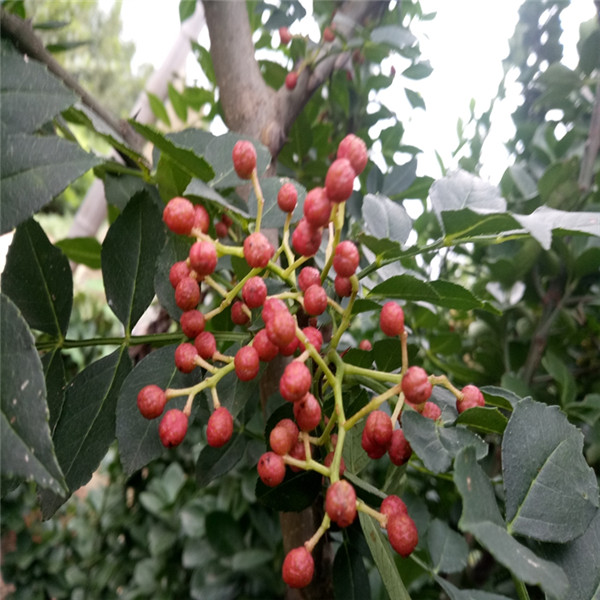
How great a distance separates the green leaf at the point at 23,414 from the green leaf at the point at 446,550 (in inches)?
11.8

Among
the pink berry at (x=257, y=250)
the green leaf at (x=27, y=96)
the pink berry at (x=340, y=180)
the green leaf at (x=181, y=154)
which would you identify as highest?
the green leaf at (x=27, y=96)

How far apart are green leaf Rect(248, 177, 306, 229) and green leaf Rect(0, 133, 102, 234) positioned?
12cm

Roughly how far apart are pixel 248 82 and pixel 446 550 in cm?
50

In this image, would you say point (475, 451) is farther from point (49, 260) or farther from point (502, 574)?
point (502, 574)

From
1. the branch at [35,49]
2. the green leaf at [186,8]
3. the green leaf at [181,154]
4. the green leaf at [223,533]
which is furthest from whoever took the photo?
the green leaf at [186,8]

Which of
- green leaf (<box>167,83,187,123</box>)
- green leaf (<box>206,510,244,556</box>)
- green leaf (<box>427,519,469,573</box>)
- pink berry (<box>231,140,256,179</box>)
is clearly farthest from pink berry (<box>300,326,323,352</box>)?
green leaf (<box>167,83,187,123</box>)

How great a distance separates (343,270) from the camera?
0.90ft

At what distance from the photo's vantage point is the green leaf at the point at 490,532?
0.63 feet

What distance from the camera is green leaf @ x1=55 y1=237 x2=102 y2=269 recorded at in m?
0.54

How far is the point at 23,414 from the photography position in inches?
7.8

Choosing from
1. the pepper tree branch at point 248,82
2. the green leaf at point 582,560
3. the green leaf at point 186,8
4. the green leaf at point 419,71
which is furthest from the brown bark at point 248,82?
the green leaf at point 582,560

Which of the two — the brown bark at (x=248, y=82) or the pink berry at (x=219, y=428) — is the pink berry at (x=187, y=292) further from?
the brown bark at (x=248, y=82)

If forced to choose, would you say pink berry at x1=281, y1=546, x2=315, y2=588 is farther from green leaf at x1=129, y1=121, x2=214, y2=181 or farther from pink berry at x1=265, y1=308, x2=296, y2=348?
green leaf at x1=129, y1=121, x2=214, y2=181

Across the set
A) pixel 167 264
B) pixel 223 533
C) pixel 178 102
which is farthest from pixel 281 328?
pixel 178 102
